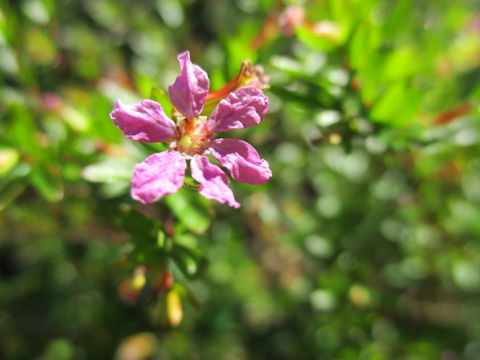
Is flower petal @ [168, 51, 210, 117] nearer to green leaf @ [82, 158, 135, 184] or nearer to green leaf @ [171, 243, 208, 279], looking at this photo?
green leaf @ [82, 158, 135, 184]

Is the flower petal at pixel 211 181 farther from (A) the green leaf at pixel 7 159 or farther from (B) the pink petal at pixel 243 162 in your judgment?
(A) the green leaf at pixel 7 159

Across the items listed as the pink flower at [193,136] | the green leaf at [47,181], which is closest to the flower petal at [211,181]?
the pink flower at [193,136]

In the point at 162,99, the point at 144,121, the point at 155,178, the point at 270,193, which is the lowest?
the point at 155,178

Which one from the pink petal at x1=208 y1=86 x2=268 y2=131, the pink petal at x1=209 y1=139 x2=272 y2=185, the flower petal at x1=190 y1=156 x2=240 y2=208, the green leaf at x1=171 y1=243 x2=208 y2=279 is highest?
the pink petal at x1=208 y1=86 x2=268 y2=131

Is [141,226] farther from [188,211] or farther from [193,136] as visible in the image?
[193,136]

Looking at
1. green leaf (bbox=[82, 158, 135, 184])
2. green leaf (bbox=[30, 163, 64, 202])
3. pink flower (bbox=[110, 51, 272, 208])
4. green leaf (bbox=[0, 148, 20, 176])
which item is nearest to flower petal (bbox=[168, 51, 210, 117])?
pink flower (bbox=[110, 51, 272, 208])

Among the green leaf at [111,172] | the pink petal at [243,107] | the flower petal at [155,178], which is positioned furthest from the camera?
the green leaf at [111,172]

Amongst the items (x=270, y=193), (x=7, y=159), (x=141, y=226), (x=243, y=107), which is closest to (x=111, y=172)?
(x=141, y=226)
